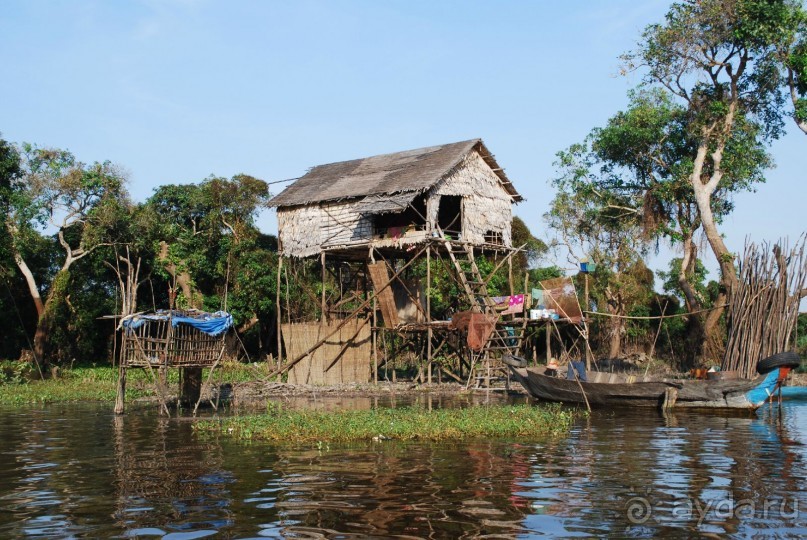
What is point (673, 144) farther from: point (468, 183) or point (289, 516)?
point (289, 516)

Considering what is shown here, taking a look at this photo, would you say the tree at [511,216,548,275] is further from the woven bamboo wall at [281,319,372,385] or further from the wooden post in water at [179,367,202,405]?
the wooden post in water at [179,367,202,405]

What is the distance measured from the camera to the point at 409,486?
9.24 m

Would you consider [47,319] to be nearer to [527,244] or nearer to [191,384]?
[191,384]

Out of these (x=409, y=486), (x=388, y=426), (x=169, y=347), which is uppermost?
(x=169, y=347)

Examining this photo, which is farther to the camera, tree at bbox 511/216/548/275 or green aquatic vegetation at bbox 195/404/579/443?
tree at bbox 511/216/548/275

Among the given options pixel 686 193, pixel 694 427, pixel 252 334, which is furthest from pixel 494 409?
pixel 252 334

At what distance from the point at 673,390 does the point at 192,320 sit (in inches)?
418

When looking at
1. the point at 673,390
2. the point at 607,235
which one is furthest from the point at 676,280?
the point at 673,390

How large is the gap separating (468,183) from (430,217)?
2180 mm

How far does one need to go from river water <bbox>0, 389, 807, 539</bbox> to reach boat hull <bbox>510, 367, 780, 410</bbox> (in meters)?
3.16

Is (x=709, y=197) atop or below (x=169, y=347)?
atop

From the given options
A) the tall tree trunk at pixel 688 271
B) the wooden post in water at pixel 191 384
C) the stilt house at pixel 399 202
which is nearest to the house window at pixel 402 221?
the stilt house at pixel 399 202

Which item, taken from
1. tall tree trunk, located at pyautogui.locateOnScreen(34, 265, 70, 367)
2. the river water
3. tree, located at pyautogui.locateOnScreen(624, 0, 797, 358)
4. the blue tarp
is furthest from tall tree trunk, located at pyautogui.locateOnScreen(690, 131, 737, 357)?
tall tree trunk, located at pyautogui.locateOnScreen(34, 265, 70, 367)

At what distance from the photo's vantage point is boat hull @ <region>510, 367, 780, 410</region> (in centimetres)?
1720
